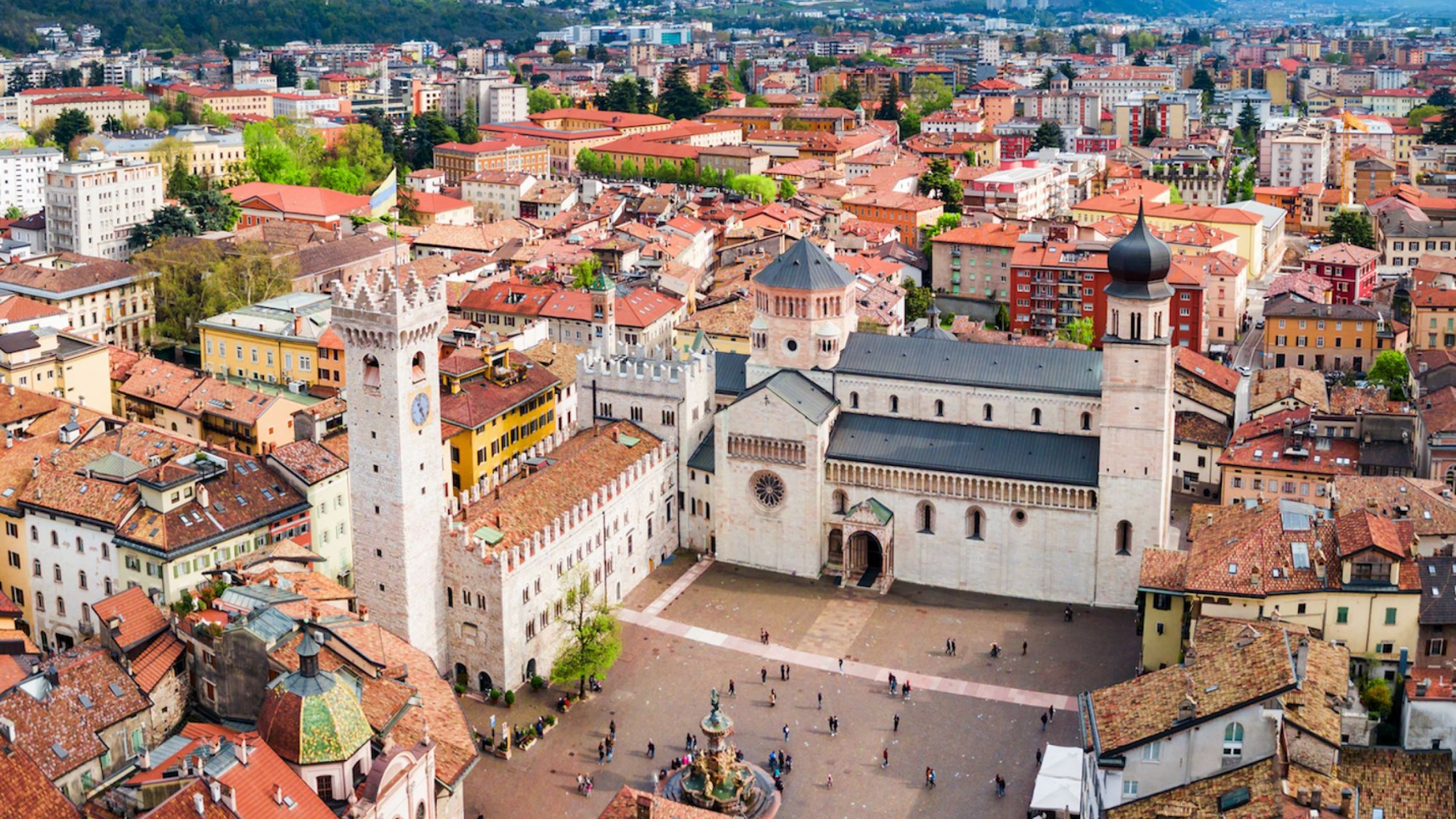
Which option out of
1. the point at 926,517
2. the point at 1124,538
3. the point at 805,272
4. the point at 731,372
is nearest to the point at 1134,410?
the point at 1124,538

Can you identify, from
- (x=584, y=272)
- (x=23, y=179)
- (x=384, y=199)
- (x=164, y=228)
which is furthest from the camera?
(x=384, y=199)

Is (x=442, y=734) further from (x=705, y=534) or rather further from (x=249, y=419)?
(x=249, y=419)

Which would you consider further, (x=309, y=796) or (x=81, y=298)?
(x=81, y=298)

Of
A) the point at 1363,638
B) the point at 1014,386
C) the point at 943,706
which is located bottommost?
the point at 943,706

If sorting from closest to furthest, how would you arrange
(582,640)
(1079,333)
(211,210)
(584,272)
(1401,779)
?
(1401,779) < (582,640) < (1079,333) < (584,272) < (211,210)

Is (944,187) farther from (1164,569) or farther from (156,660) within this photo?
(156,660)

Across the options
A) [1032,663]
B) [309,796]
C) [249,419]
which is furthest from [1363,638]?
[249,419]

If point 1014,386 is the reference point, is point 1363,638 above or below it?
below
